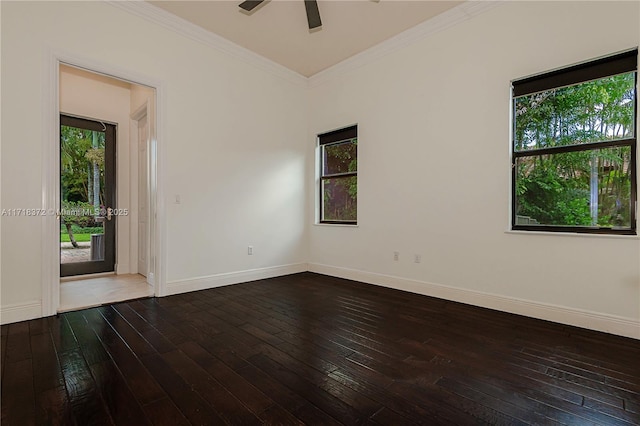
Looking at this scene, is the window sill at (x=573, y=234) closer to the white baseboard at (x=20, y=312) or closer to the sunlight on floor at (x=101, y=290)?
the sunlight on floor at (x=101, y=290)

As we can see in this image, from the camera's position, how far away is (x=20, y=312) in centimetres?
276

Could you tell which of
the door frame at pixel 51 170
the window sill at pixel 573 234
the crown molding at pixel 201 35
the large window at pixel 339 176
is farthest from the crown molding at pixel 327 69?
the window sill at pixel 573 234

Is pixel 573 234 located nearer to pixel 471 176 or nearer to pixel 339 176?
pixel 471 176

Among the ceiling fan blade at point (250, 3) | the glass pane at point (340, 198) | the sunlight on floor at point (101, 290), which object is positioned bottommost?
the sunlight on floor at point (101, 290)

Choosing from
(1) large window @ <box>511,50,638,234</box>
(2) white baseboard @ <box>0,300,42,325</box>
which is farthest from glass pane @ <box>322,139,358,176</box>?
(2) white baseboard @ <box>0,300,42,325</box>

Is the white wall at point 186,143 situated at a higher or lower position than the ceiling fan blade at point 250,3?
lower

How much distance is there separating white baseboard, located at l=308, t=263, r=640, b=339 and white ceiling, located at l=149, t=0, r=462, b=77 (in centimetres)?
301

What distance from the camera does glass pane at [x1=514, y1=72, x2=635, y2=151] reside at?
260 centimetres

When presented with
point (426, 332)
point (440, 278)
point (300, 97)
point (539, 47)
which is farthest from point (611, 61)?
point (300, 97)

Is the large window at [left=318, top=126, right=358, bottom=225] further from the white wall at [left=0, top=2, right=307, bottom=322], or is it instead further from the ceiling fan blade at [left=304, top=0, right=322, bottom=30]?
the ceiling fan blade at [left=304, top=0, right=322, bottom=30]

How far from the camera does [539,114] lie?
302 cm

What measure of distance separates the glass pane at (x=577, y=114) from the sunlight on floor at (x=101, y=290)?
4.39m

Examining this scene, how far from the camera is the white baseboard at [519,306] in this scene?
254cm

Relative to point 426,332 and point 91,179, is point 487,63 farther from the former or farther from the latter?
point 91,179
